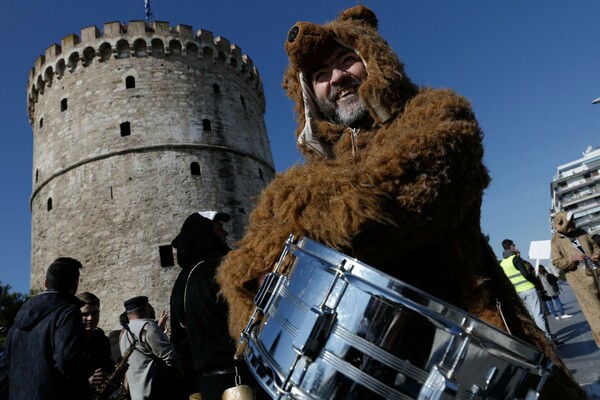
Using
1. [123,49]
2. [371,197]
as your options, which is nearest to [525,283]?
[371,197]

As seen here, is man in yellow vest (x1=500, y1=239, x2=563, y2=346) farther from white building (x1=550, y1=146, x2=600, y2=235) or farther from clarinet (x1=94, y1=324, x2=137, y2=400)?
white building (x1=550, y1=146, x2=600, y2=235)

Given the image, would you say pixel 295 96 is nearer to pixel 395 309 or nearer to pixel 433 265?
pixel 433 265

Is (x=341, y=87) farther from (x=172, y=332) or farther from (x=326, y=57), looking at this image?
(x=172, y=332)

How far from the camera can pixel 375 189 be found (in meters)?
0.99

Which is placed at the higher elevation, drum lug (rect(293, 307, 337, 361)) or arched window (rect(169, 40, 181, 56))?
arched window (rect(169, 40, 181, 56))

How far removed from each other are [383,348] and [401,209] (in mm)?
326

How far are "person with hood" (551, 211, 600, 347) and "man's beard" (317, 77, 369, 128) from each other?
3.94 m

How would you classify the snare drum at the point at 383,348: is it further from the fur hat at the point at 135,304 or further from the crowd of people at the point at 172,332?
the fur hat at the point at 135,304

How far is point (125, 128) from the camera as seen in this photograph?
15602mm

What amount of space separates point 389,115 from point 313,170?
0.41 meters

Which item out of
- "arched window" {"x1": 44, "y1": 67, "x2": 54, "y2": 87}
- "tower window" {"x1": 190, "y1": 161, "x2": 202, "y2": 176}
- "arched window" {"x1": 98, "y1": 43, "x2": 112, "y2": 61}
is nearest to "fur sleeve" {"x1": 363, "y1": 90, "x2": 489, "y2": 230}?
"tower window" {"x1": 190, "y1": 161, "x2": 202, "y2": 176}

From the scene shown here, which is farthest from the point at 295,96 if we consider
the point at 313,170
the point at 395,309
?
the point at 395,309

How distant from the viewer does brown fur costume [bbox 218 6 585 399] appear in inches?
39.0

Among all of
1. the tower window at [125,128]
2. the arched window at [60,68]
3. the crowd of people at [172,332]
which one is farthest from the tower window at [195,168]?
the crowd of people at [172,332]
